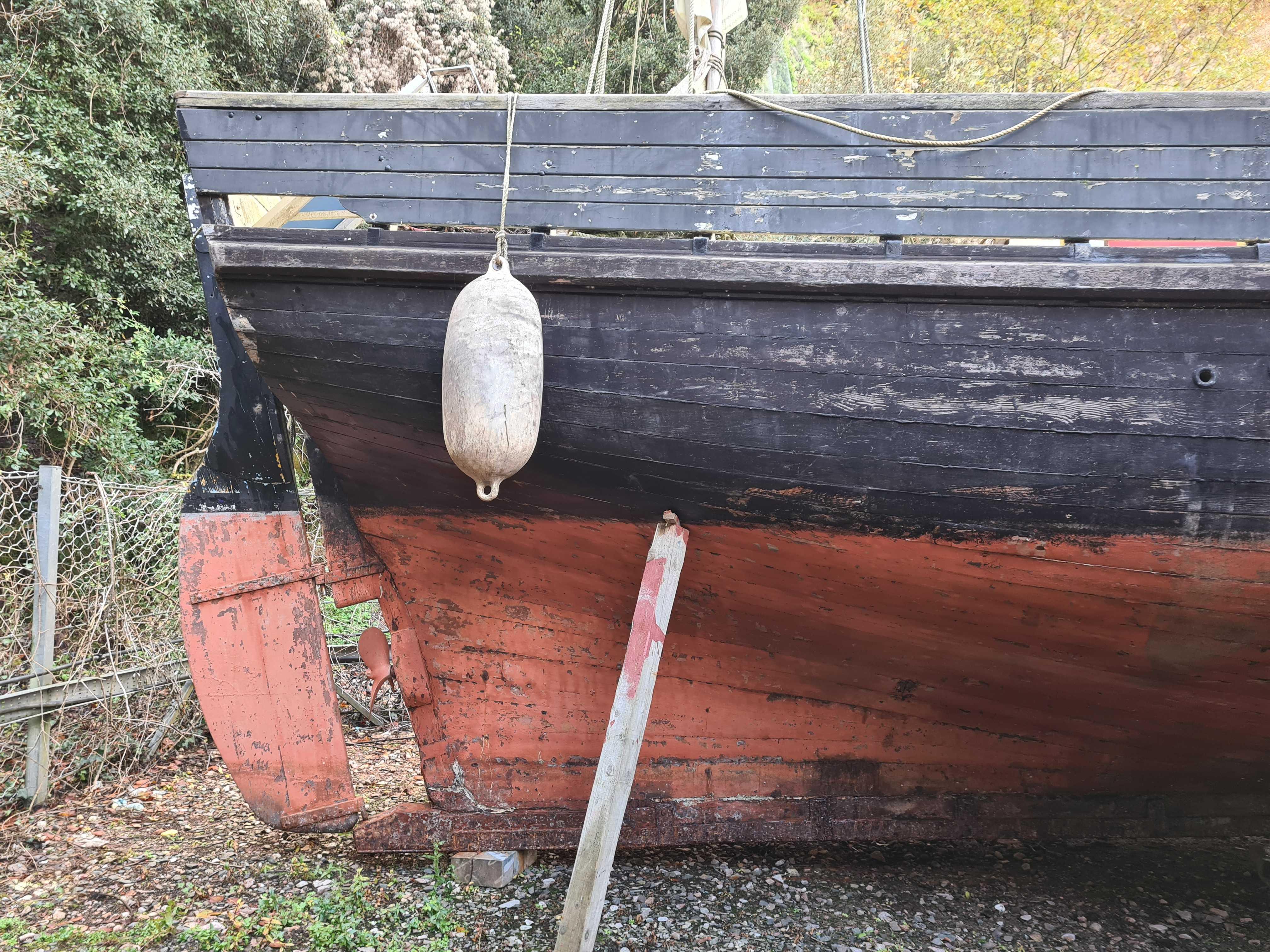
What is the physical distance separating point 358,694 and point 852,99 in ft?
14.8

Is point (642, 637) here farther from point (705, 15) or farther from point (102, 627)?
point (102, 627)

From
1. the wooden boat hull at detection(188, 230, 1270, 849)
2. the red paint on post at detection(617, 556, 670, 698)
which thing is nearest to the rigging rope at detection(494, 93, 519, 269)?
the wooden boat hull at detection(188, 230, 1270, 849)

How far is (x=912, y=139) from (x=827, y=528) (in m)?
1.15

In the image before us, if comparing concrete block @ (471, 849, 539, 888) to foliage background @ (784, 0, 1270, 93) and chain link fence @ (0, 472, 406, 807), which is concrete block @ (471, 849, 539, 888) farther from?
foliage background @ (784, 0, 1270, 93)

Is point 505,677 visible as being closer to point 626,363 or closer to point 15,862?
point 626,363

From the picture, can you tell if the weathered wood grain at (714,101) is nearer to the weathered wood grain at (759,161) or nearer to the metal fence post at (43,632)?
the weathered wood grain at (759,161)

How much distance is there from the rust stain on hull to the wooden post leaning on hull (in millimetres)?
178

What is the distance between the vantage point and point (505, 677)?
2965mm

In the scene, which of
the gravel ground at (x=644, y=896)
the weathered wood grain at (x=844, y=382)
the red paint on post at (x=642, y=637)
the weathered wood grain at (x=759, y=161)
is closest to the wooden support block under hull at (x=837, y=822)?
the gravel ground at (x=644, y=896)

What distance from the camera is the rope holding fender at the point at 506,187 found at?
2299 millimetres

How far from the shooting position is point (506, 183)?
7.89 ft

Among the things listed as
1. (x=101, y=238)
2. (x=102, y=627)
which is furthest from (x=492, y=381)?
(x=101, y=238)

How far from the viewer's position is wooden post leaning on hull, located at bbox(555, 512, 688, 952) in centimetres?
230

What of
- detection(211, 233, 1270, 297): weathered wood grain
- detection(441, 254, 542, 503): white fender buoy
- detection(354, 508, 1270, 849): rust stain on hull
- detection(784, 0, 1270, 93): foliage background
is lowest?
detection(354, 508, 1270, 849): rust stain on hull
